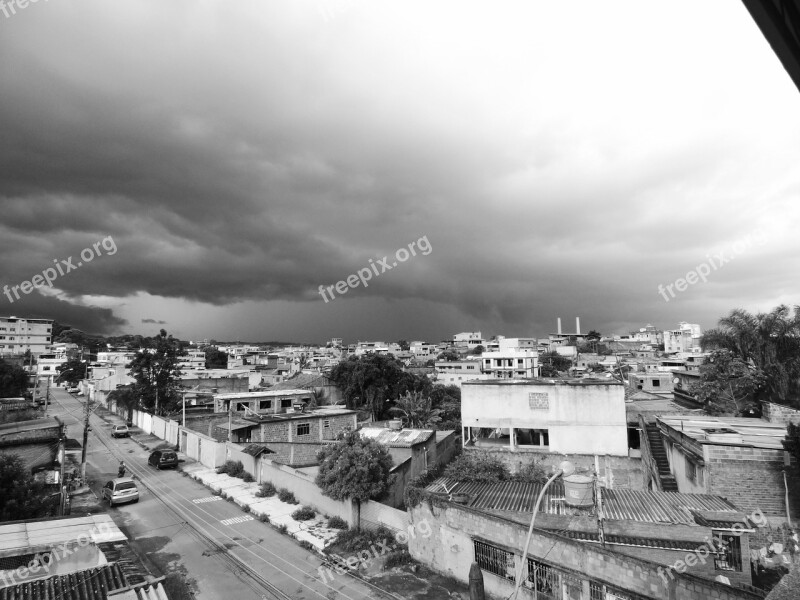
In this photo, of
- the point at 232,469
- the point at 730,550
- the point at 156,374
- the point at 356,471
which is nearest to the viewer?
the point at 730,550

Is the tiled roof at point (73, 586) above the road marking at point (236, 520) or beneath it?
above

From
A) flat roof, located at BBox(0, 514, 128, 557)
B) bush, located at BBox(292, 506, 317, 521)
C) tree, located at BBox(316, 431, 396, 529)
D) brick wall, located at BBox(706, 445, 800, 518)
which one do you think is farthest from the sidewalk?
brick wall, located at BBox(706, 445, 800, 518)

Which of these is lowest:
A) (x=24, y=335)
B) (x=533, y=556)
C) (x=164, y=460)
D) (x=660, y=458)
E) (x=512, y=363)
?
(x=164, y=460)

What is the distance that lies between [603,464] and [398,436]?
10525 millimetres

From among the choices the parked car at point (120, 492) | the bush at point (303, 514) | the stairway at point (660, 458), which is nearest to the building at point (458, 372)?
the stairway at point (660, 458)

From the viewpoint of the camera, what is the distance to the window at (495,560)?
12.0m

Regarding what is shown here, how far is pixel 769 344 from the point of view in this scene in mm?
31359

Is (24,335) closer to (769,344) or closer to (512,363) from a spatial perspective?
(512,363)

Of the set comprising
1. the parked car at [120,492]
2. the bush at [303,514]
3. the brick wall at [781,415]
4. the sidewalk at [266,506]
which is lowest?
the sidewalk at [266,506]

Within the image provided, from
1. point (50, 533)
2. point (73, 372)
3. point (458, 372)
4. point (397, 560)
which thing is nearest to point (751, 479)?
point (397, 560)

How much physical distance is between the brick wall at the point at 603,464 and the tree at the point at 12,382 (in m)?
59.7

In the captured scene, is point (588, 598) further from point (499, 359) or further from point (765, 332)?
point (499, 359)

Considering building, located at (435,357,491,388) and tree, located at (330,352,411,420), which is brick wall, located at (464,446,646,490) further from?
building, located at (435,357,491,388)

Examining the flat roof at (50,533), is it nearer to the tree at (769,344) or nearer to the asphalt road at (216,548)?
the asphalt road at (216,548)
